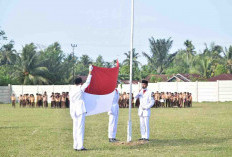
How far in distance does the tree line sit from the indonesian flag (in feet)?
165

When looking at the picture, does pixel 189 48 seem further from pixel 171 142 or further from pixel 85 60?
pixel 171 142

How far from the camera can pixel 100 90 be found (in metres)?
13.4

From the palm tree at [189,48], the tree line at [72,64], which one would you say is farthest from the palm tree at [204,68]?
the palm tree at [189,48]

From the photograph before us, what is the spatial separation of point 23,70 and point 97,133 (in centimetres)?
4950

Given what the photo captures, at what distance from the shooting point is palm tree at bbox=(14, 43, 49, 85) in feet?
210

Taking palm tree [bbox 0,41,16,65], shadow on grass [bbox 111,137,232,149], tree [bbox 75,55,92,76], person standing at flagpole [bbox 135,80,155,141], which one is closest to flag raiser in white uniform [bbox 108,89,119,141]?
shadow on grass [bbox 111,137,232,149]

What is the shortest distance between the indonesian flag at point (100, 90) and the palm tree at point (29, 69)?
50.5 metres

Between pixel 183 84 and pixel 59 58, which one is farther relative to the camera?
pixel 59 58

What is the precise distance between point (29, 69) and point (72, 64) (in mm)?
12332

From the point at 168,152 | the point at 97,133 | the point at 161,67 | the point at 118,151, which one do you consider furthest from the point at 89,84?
the point at 161,67

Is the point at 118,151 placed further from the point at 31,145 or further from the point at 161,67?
the point at 161,67

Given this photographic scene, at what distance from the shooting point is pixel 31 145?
13.2 metres

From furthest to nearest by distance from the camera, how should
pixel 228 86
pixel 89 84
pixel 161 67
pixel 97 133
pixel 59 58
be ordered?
pixel 161 67 < pixel 59 58 < pixel 228 86 < pixel 97 133 < pixel 89 84

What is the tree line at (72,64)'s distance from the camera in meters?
64.6
